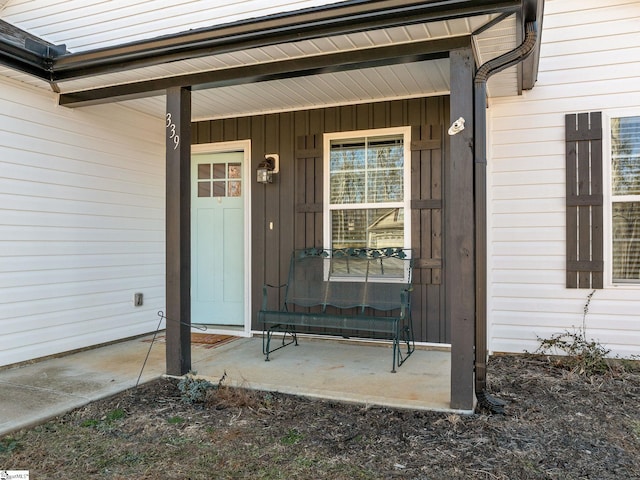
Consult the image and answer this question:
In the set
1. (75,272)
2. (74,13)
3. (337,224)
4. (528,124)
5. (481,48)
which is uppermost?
(74,13)

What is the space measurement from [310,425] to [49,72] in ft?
10.9

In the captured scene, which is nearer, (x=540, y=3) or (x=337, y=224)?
(x=540, y=3)

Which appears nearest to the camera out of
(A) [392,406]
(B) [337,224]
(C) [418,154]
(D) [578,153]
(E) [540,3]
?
(E) [540,3]

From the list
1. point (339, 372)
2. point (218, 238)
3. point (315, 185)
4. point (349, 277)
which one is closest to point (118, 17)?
point (315, 185)

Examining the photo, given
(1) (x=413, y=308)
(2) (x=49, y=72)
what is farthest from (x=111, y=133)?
(1) (x=413, y=308)

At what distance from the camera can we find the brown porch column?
2.83 meters

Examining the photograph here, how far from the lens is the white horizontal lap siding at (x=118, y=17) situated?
3232 millimetres

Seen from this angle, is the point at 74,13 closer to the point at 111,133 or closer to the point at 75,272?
the point at 111,133

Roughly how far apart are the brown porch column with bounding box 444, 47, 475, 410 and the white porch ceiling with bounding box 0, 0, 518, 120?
0.30 meters

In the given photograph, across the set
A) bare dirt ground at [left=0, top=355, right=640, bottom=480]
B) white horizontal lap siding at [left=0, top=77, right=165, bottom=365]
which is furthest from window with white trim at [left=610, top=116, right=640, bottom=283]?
white horizontal lap siding at [left=0, top=77, right=165, bottom=365]

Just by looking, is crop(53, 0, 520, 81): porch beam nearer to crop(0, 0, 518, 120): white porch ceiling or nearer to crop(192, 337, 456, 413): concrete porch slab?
crop(0, 0, 518, 120): white porch ceiling

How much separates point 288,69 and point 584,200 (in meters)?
2.67

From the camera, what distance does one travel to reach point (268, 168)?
482cm

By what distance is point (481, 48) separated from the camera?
310cm
